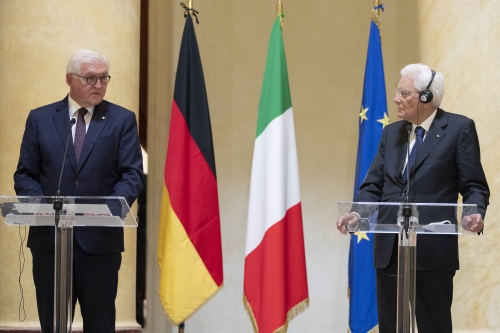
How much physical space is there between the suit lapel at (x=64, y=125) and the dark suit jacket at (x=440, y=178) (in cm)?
153

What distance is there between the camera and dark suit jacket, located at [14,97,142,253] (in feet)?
11.8

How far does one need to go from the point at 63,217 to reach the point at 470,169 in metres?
1.86

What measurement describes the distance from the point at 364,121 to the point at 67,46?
2048 millimetres

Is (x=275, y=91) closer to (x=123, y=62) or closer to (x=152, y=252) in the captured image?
(x=123, y=62)

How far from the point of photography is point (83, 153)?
12.1 ft

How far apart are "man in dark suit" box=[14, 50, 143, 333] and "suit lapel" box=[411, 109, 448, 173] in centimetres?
135

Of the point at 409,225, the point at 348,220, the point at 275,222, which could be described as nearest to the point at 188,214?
the point at 275,222

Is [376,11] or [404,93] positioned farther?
[376,11]

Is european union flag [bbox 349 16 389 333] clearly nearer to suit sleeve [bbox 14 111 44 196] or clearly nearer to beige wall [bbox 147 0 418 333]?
beige wall [bbox 147 0 418 333]

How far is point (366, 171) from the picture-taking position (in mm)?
5137

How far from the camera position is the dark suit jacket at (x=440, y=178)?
138 inches

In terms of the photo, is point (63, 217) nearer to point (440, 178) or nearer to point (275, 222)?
point (440, 178)

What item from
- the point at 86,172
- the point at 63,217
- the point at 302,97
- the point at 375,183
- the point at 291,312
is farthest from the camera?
the point at 302,97

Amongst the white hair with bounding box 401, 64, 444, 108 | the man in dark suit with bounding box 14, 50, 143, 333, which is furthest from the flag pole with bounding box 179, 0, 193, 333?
the white hair with bounding box 401, 64, 444, 108
